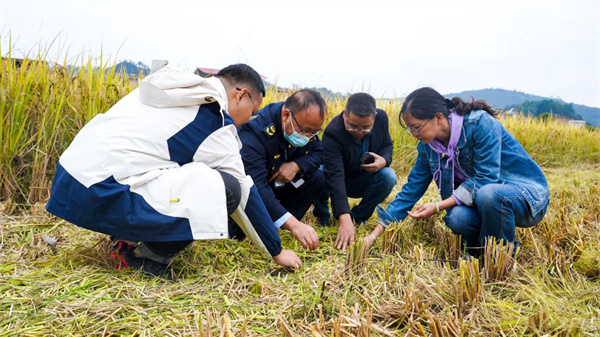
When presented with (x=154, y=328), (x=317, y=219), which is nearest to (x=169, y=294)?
(x=154, y=328)

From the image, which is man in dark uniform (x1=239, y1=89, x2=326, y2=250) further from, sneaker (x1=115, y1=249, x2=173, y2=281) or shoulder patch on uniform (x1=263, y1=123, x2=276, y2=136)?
sneaker (x1=115, y1=249, x2=173, y2=281)

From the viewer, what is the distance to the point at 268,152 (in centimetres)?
287

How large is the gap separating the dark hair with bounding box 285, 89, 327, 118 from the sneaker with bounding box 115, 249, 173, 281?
1.29 meters

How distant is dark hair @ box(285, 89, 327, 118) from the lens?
269 cm

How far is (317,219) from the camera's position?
3.49m

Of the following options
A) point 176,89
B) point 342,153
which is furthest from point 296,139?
point 176,89

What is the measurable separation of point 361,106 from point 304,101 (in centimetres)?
47

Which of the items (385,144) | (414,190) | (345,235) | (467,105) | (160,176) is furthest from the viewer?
(385,144)

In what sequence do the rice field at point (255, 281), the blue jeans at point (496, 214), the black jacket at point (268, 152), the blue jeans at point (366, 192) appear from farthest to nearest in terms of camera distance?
1. the blue jeans at point (366, 192)
2. the black jacket at point (268, 152)
3. the blue jeans at point (496, 214)
4. the rice field at point (255, 281)

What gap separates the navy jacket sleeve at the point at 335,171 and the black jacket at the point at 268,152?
0.10 metres

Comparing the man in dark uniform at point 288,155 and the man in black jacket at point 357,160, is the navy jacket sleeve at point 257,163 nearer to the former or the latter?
the man in dark uniform at point 288,155

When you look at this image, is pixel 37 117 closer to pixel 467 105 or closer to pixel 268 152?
pixel 268 152

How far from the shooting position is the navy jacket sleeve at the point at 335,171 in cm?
292

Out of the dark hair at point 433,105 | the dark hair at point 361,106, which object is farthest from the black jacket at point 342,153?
the dark hair at point 433,105
